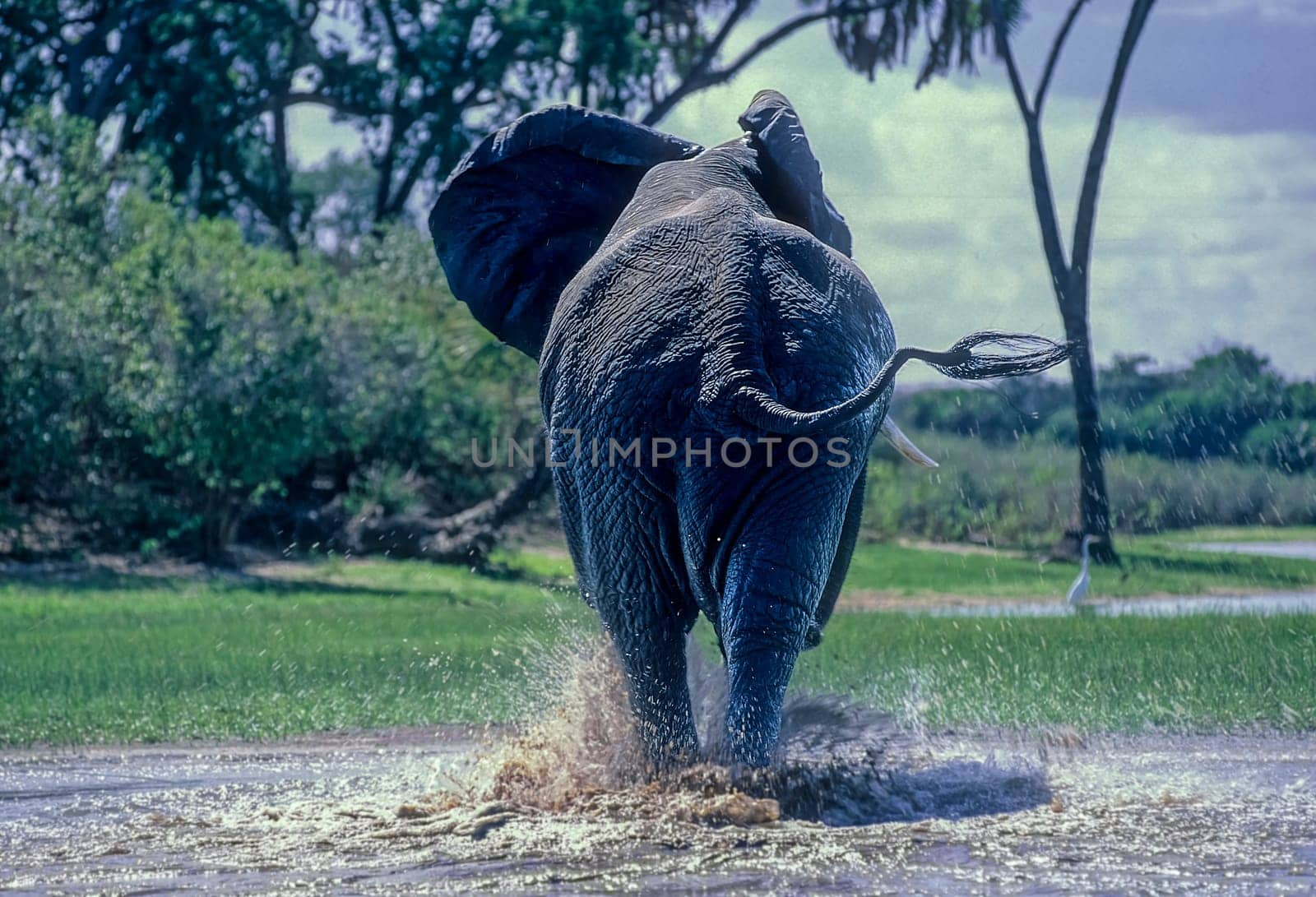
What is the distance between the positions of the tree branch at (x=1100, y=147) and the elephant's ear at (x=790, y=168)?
16272 millimetres

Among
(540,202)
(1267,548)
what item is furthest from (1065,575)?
(540,202)

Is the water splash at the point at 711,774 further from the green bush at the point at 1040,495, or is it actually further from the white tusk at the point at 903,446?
the green bush at the point at 1040,495

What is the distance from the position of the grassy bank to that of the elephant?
5.71ft

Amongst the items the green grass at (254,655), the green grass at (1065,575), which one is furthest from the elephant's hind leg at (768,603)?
the green grass at (1065,575)

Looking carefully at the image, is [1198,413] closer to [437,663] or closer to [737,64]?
[737,64]

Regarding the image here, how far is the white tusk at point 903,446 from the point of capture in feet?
19.6

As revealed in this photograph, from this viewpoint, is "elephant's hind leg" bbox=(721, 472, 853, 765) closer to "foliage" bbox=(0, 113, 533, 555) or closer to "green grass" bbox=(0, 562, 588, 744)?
"green grass" bbox=(0, 562, 588, 744)

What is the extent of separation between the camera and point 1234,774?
244 inches

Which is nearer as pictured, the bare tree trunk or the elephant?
the elephant

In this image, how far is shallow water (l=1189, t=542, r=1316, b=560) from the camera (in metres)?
22.2

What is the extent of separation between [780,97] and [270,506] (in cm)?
1620

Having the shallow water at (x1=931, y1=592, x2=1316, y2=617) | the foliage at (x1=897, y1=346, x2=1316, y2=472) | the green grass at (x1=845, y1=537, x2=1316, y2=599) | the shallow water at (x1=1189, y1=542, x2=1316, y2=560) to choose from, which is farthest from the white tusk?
the foliage at (x1=897, y1=346, x2=1316, y2=472)

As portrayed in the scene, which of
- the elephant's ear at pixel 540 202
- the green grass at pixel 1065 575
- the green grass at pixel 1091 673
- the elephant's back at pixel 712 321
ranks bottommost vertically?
the green grass at pixel 1065 575

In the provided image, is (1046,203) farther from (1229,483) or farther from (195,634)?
(195,634)
